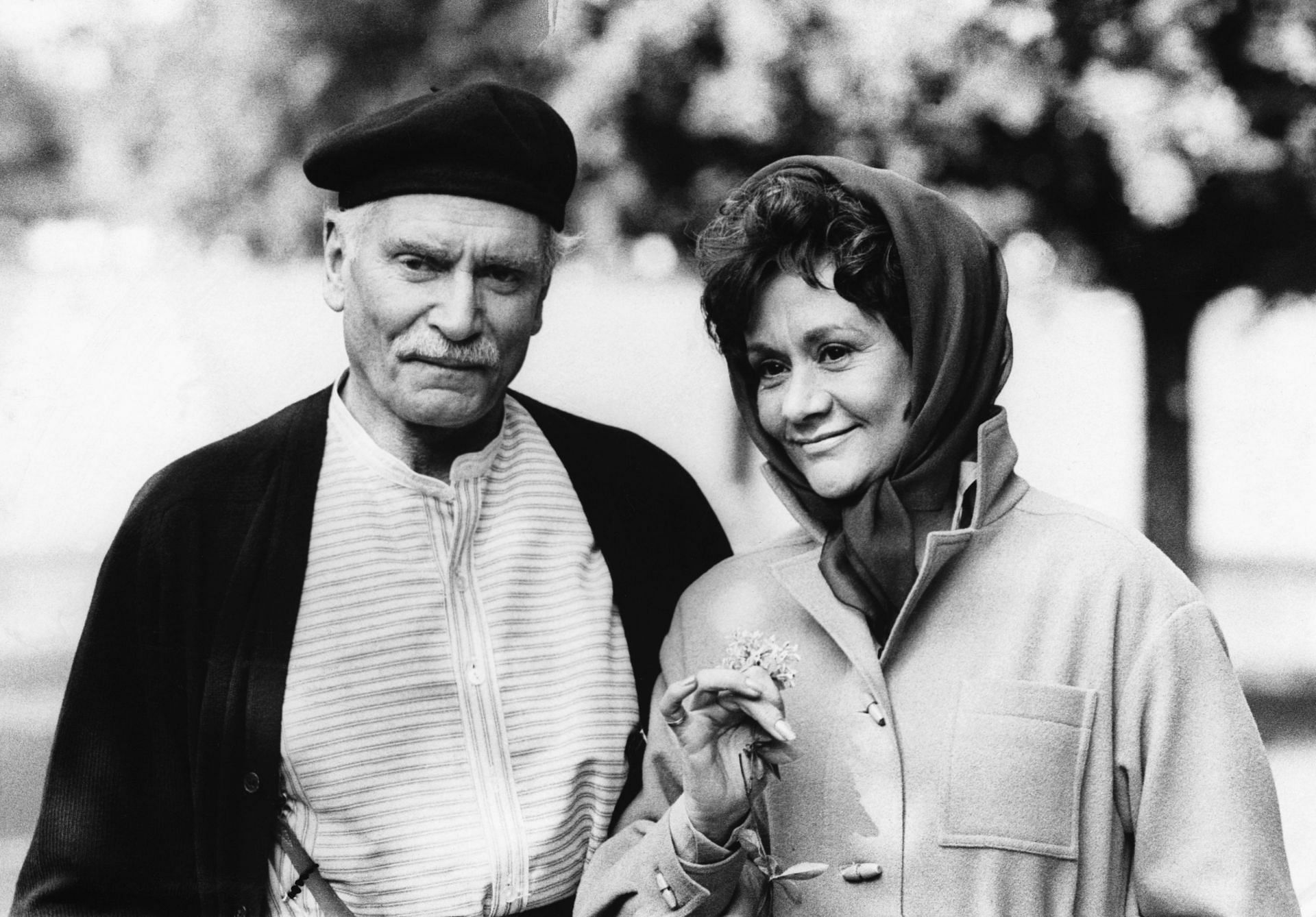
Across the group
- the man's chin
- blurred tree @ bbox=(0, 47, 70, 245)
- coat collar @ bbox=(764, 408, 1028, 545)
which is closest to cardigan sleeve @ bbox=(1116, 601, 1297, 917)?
coat collar @ bbox=(764, 408, 1028, 545)

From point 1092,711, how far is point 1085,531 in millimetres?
292

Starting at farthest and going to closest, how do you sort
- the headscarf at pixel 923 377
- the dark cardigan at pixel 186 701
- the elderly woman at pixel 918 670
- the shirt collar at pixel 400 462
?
the shirt collar at pixel 400 462 < the dark cardigan at pixel 186 701 < the headscarf at pixel 923 377 < the elderly woman at pixel 918 670

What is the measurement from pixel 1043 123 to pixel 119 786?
86.9 inches

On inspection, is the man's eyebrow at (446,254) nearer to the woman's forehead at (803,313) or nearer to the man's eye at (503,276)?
the man's eye at (503,276)

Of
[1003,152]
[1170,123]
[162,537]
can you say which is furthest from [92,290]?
[1170,123]

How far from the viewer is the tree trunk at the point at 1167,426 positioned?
118 inches

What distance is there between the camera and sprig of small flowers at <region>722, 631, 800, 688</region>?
6.70 ft

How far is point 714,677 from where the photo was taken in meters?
1.96

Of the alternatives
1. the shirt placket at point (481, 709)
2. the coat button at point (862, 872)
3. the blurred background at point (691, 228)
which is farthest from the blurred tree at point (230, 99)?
the coat button at point (862, 872)

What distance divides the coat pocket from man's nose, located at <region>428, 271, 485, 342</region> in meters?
1.04

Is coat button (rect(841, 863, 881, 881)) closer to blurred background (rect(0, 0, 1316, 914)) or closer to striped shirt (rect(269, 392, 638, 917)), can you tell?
striped shirt (rect(269, 392, 638, 917))

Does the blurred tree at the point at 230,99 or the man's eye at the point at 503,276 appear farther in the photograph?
the blurred tree at the point at 230,99

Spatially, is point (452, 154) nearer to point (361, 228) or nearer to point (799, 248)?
point (361, 228)

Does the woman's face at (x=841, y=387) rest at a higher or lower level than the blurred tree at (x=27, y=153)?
lower
